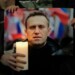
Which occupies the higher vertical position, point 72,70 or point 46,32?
point 46,32

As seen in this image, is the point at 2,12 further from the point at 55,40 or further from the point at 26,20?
the point at 55,40

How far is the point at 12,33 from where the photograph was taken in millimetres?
712

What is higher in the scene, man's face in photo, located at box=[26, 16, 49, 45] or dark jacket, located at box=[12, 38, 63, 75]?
man's face in photo, located at box=[26, 16, 49, 45]

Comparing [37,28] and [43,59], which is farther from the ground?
[37,28]

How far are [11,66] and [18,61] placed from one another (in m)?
0.05

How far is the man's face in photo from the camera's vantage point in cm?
72

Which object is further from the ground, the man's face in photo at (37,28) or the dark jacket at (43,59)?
the man's face in photo at (37,28)

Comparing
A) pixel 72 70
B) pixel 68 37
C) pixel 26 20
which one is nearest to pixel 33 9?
pixel 26 20

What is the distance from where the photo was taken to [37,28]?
0.72 metres

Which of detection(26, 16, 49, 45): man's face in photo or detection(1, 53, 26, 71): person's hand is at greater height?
detection(26, 16, 49, 45): man's face in photo

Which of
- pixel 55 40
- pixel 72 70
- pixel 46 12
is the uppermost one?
pixel 46 12

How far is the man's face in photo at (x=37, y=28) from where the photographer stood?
0.72m

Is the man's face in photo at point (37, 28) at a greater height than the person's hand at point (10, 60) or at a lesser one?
greater

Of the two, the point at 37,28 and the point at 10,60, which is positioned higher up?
the point at 37,28
